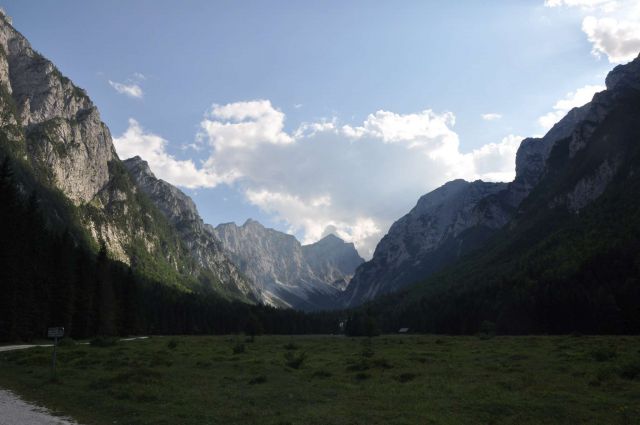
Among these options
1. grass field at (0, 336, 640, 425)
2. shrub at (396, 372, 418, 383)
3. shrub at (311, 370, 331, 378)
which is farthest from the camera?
shrub at (311, 370, 331, 378)

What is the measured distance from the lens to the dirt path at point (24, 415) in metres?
18.6

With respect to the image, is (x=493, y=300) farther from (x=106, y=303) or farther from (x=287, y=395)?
(x=287, y=395)

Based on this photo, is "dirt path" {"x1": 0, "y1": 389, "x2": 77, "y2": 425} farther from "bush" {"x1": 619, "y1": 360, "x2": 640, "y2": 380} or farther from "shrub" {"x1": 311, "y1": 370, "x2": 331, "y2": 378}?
"bush" {"x1": 619, "y1": 360, "x2": 640, "y2": 380}

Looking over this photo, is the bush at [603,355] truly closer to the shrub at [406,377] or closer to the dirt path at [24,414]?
the shrub at [406,377]

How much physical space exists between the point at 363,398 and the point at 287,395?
4.91 metres

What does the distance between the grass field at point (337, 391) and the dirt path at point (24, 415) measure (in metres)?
0.92

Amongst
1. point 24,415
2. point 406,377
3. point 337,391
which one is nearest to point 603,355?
point 406,377

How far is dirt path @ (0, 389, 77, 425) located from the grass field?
0.92 metres

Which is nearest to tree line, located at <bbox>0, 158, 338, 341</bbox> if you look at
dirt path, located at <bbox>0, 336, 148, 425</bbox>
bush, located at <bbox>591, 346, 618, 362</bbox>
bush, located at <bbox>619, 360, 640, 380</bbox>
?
dirt path, located at <bbox>0, 336, 148, 425</bbox>

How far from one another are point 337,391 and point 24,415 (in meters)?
18.2

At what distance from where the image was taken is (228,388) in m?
31.2

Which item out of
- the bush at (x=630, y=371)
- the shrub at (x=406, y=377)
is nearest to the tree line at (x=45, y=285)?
the shrub at (x=406, y=377)

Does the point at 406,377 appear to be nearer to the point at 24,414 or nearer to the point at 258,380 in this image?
the point at 258,380

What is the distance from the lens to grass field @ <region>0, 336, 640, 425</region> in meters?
22.1
